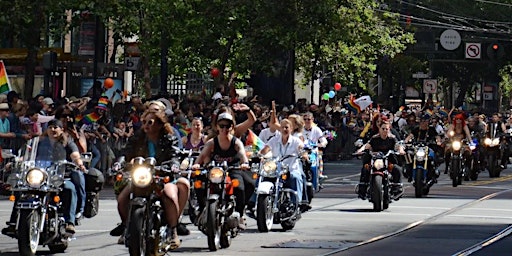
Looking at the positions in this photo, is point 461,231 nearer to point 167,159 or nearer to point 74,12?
point 167,159

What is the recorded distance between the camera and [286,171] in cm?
2077

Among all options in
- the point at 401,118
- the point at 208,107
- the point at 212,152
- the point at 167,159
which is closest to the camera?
the point at 167,159

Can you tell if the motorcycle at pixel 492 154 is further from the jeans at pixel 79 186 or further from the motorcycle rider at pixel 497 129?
the jeans at pixel 79 186

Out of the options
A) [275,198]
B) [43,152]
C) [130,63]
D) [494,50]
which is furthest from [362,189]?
[494,50]

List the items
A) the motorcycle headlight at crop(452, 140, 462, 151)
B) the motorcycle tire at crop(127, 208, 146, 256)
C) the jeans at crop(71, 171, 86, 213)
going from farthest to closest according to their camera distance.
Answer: the motorcycle headlight at crop(452, 140, 462, 151) → the jeans at crop(71, 171, 86, 213) → the motorcycle tire at crop(127, 208, 146, 256)

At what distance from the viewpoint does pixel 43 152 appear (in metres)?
16.4

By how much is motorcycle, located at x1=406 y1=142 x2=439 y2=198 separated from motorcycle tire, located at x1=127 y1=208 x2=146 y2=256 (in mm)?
15823

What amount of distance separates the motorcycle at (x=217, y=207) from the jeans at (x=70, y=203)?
147 centimetres

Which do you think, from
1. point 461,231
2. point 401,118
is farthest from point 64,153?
point 401,118

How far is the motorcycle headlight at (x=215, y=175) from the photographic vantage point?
57.1ft

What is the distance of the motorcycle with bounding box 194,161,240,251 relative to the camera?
1722cm

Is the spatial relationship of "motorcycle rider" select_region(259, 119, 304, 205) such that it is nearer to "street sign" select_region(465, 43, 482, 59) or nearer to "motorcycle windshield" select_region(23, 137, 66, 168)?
"motorcycle windshield" select_region(23, 137, 66, 168)

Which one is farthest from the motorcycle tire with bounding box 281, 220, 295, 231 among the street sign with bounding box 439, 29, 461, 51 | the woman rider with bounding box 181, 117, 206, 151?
the street sign with bounding box 439, 29, 461, 51

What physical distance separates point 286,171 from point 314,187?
160 inches
